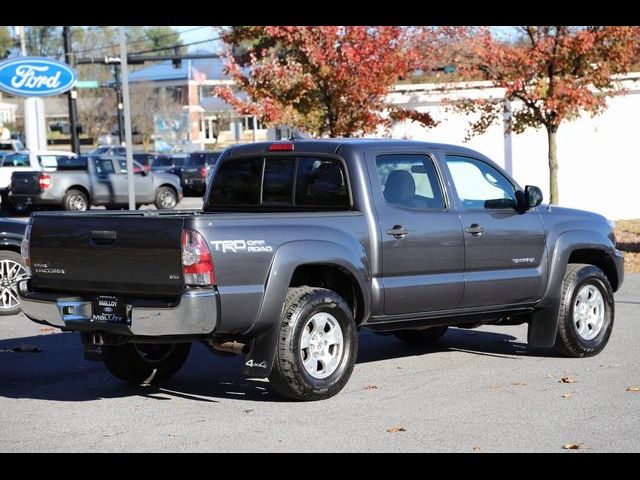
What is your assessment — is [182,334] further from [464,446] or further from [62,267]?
[464,446]

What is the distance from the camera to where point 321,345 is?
26.5 feet

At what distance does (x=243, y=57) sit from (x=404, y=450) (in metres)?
15.8

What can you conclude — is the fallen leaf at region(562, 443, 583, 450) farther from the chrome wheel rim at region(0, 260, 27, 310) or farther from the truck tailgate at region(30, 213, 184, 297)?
the chrome wheel rim at region(0, 260, 27, 310)

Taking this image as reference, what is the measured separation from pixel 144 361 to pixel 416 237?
2407 millimetres

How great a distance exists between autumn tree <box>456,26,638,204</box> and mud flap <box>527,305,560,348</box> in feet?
31.4

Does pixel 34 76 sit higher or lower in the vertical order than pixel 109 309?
higher

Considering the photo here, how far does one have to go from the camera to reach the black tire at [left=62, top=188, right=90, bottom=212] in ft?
102

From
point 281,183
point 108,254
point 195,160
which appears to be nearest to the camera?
point 108,254

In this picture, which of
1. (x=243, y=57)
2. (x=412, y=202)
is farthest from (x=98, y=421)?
(x=243, y=57)

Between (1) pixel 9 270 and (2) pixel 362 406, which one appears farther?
(1) pixel 9 270

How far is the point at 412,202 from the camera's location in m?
8.79

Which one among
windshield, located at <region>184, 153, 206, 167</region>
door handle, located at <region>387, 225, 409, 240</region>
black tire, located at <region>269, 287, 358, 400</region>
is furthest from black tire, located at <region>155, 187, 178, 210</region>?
black tire, located at <region>269, 287, 358, 400</region>

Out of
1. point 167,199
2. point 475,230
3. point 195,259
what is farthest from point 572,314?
point 167,199

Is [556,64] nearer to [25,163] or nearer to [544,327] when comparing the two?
[544,327]
